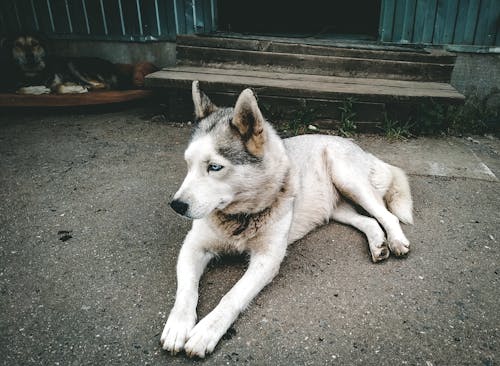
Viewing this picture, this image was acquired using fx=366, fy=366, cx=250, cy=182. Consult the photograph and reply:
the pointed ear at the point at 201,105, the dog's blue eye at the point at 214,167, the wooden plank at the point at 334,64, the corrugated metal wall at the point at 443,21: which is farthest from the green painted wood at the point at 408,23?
the dog's blue eye at the point at 214,167

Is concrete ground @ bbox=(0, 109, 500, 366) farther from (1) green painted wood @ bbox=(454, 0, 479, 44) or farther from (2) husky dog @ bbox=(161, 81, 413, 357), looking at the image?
(1) green painted wood @ bbox=(454, 0, 479, 44)

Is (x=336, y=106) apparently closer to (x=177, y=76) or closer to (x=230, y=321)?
(x=177, y=76)

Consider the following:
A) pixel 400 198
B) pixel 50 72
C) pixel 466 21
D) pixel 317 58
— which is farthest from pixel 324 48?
pixel 50 72

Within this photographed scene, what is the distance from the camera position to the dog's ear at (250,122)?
216cm

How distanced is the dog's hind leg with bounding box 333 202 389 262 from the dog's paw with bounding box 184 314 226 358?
1.32 metres

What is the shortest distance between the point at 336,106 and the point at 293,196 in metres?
2.66

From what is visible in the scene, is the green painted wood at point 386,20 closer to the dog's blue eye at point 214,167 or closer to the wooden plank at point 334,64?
the wooden plank at point 334,64

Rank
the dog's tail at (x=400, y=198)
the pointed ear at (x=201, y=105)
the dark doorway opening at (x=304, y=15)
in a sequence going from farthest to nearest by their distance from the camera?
1. the dark doorway opening at (x=304, y=15)
2. the dog's tail at (x=400, y=198)
3. the pointed ear at (x=201, y=105)

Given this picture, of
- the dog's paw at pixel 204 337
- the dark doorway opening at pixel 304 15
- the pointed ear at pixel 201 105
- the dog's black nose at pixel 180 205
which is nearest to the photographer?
the dog's paw at pixel 204 337

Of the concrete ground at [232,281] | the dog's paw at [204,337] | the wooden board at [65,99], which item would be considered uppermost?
the wooden board at [65,99]

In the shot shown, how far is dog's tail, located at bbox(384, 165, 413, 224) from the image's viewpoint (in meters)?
3.08

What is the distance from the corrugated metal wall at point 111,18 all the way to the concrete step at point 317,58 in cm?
84

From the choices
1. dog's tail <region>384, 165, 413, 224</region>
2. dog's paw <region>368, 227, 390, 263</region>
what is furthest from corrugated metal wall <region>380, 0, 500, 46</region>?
dog's paw <region>368, 227, 390, 263</region>

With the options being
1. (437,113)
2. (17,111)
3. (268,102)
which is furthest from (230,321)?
(17,111)
